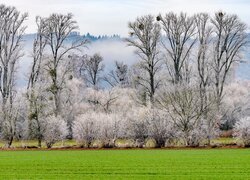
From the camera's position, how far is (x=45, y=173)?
1024 inches

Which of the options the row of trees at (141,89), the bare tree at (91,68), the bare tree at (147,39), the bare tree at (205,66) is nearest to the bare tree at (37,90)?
the row of trees at (141,89)

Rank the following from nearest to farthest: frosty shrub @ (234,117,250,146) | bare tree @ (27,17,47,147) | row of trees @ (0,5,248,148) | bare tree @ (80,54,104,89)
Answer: frosty shrub @ (234,117,250,146)
row of trees @ (0,5,248,148)
bare tree @ (27,17,47,147)
bare tree @ (80,54,104,89)

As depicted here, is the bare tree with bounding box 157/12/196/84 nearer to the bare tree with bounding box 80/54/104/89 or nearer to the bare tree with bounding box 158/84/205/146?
the bare tree with bounding box 158/84/205/146

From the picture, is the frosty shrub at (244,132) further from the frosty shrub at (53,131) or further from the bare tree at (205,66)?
the frosty shrub at (53,131)

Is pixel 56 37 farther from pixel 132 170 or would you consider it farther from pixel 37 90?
pixel 132 170

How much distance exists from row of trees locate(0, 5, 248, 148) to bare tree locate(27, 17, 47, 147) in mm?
100

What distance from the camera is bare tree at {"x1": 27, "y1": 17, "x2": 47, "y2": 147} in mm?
57978

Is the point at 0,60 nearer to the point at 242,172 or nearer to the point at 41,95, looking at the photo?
the point at 41,95

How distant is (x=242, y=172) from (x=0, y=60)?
43.7 m

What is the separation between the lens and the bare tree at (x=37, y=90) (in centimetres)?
5798

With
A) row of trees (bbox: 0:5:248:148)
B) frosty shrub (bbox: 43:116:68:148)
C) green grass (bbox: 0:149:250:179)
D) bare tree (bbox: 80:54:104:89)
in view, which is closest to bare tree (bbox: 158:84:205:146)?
row of trees (bbox: 0:5:248:148)

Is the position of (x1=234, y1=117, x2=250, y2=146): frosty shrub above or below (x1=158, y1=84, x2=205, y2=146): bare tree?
below

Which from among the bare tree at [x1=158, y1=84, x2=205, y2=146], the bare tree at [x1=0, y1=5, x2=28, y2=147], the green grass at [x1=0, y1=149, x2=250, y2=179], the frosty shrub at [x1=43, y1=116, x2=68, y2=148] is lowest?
the green grass at [x1=0, y1=149, x2=250, y2=179]

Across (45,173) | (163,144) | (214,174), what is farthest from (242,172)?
(163,144)
